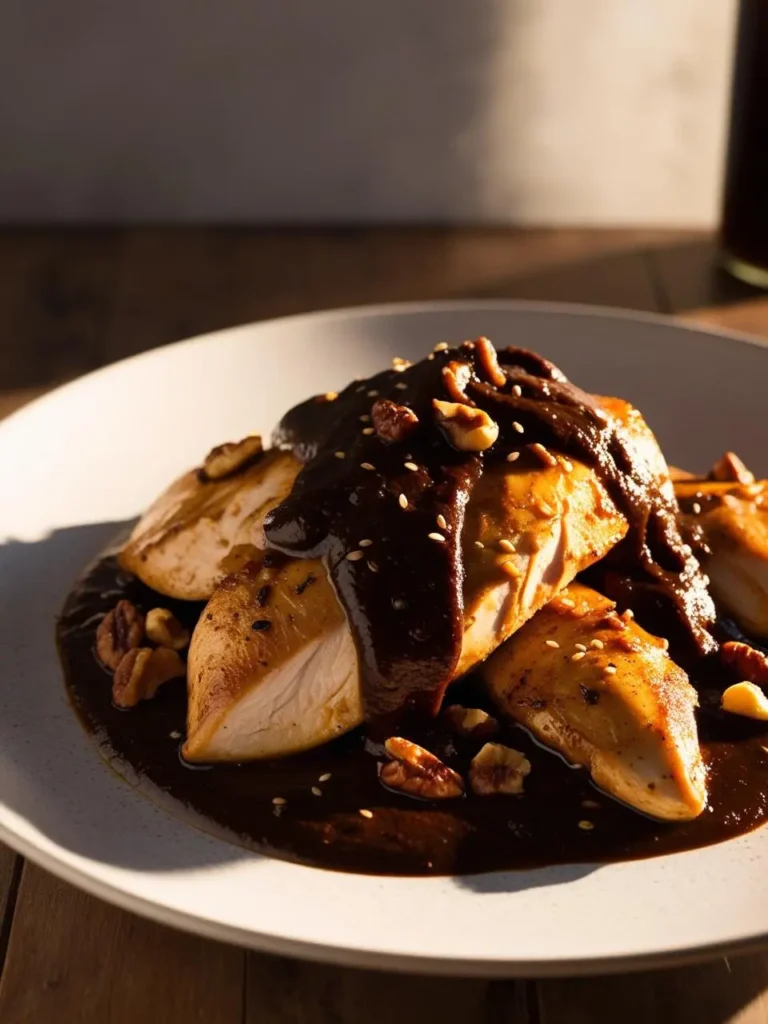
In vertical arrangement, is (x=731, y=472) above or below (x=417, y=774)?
above

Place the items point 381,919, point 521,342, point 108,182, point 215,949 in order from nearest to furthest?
point 381,919, point 215,949, point 521,342, point 108,182

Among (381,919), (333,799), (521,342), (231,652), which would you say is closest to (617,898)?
(381,919)

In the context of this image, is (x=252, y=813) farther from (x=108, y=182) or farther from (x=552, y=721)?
Answer: (x=108, y=182)

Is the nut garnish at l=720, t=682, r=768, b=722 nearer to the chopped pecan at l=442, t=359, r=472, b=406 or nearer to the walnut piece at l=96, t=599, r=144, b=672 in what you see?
the chopped pecan at l=442, t=359, r=472, b=406

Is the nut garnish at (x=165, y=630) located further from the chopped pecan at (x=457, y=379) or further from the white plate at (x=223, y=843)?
Result: the chopped pecan at (x=457, y=379)

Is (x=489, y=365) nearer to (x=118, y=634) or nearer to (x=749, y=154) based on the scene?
(x=118, y=634)

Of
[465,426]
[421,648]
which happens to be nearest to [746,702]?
[421,648]

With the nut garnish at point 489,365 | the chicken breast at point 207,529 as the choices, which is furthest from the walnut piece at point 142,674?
the nut garnish at point 489,365
